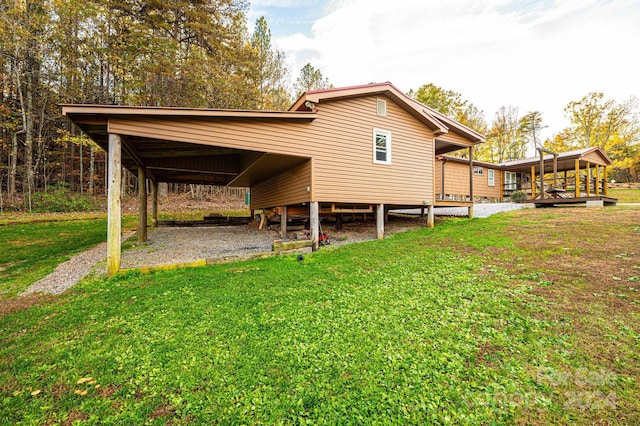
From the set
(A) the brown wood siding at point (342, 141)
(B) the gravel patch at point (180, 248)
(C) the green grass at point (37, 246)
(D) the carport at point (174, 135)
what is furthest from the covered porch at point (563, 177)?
(C) the green grass at point (37, 246)

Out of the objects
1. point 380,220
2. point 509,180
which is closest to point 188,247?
point 380,220

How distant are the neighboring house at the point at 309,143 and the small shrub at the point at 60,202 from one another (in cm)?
1045

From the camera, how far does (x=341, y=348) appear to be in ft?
9.70

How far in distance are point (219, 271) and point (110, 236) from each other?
8.09ft

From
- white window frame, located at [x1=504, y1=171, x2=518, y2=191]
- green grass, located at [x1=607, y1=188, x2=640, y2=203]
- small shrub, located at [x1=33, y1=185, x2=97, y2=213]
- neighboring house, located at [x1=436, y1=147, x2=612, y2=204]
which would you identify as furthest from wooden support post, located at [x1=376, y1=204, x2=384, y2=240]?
small shrub, located at [x1=33, y1=185, x2=97, y2=213]

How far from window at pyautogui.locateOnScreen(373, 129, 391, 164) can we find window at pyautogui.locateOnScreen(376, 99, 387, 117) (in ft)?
2.07

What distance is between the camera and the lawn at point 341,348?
7.17 ft

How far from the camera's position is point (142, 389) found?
7.94 ft

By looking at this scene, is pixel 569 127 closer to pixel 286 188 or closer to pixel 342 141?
pixel 342 141

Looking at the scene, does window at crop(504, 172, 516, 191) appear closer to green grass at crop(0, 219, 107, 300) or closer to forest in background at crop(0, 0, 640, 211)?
forest in background at crop(0, 0, 640, 211)

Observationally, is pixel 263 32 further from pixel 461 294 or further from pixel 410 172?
pixel 461 294

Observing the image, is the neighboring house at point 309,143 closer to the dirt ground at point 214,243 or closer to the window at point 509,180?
the dirt ground at point 214,243

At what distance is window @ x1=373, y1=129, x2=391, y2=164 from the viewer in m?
9.66

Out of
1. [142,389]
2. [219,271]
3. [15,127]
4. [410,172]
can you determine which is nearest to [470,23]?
[410,172]
